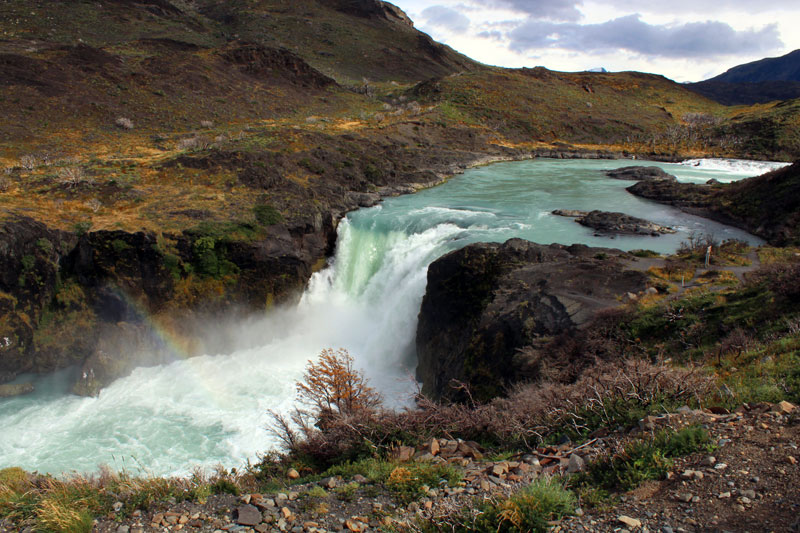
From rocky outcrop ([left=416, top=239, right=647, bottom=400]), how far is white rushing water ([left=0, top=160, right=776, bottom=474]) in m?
1.86

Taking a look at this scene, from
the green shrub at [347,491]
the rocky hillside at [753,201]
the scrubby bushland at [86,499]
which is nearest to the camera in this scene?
the scrubby bushland at [86,499]

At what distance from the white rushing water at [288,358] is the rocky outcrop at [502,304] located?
1.86 metres

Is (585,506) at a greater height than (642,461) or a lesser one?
lesser

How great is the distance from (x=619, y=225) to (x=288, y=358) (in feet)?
61.4

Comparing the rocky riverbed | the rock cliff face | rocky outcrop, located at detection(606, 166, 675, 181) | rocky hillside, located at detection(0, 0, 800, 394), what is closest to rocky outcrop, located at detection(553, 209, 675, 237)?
rocky hillside, located at detection(0, 0, 800, 394)

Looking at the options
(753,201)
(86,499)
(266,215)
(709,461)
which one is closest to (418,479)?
(709,461)

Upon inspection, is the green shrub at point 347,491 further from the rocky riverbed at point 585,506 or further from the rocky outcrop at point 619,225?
the rocky outcrop at point 619,225

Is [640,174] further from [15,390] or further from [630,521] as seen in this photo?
[15,390]

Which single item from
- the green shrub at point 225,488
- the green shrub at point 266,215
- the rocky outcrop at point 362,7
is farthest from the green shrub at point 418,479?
the rocky outcrop at point 362,7

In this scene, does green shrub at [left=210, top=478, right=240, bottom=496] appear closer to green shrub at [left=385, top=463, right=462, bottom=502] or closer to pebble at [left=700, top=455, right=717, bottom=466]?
green shrub at [left=385, top=463, right=462, bottom=502]

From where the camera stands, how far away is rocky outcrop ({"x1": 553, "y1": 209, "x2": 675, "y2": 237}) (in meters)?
25.3

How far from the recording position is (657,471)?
5.23 meters

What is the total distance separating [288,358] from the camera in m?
20.8

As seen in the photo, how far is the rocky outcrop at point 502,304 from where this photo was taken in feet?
41.8
